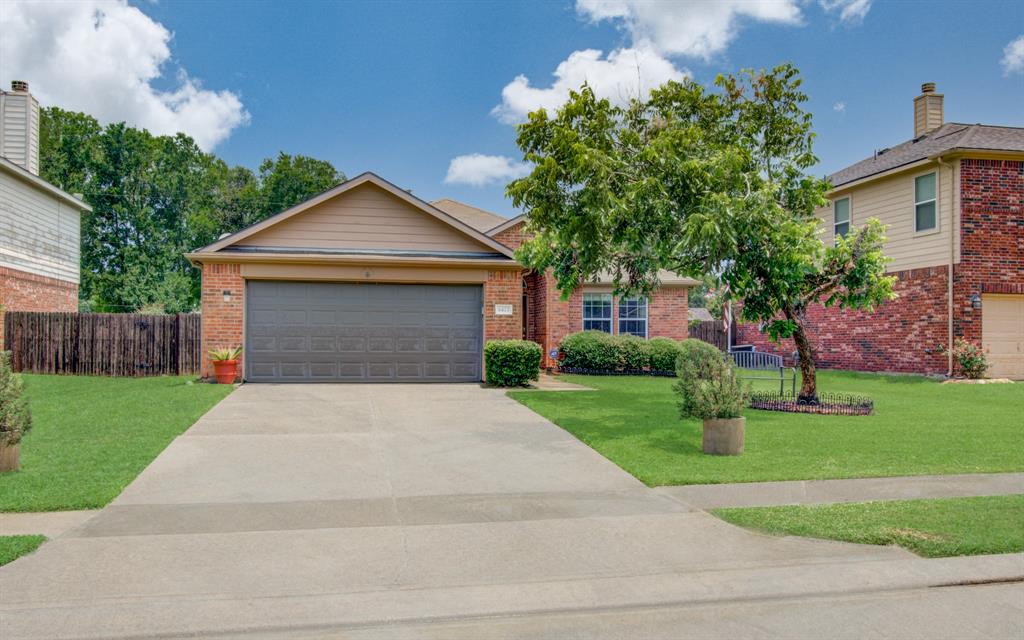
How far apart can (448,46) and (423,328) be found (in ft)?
28.5

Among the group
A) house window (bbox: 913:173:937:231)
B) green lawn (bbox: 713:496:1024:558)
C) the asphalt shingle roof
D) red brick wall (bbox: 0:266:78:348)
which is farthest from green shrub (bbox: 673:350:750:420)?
red brick wall (bbox: 0:266:78:348)

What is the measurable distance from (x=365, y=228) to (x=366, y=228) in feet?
0.08

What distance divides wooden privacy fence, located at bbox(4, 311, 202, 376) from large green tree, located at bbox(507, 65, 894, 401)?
1168 centimetres

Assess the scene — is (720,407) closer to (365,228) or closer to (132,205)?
(365,228)

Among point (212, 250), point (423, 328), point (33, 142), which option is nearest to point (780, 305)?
point (423, 328)

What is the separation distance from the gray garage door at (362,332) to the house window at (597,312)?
6.45 metres

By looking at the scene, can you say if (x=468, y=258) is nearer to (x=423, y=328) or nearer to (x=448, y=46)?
(x=423, y=328)

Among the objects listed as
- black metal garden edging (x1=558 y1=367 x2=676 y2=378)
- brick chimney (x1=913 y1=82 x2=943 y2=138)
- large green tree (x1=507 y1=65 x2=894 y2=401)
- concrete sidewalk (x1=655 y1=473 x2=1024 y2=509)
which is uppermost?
brick chimney (x1=913 y1=82 x2=943 y2=138)

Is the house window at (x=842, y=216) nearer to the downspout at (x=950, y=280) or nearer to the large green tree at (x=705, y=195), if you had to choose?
the downspout at (x=950, y=280)

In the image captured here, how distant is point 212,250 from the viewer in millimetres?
15391

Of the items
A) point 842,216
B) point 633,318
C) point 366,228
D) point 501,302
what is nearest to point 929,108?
point 842,216

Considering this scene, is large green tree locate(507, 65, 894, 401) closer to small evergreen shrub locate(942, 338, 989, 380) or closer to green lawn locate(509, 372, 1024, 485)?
green lawn locate(509, 372, 1024, 485)

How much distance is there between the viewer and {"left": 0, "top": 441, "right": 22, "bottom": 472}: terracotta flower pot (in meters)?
7.00

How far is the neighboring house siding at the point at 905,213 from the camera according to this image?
58.6 feet
